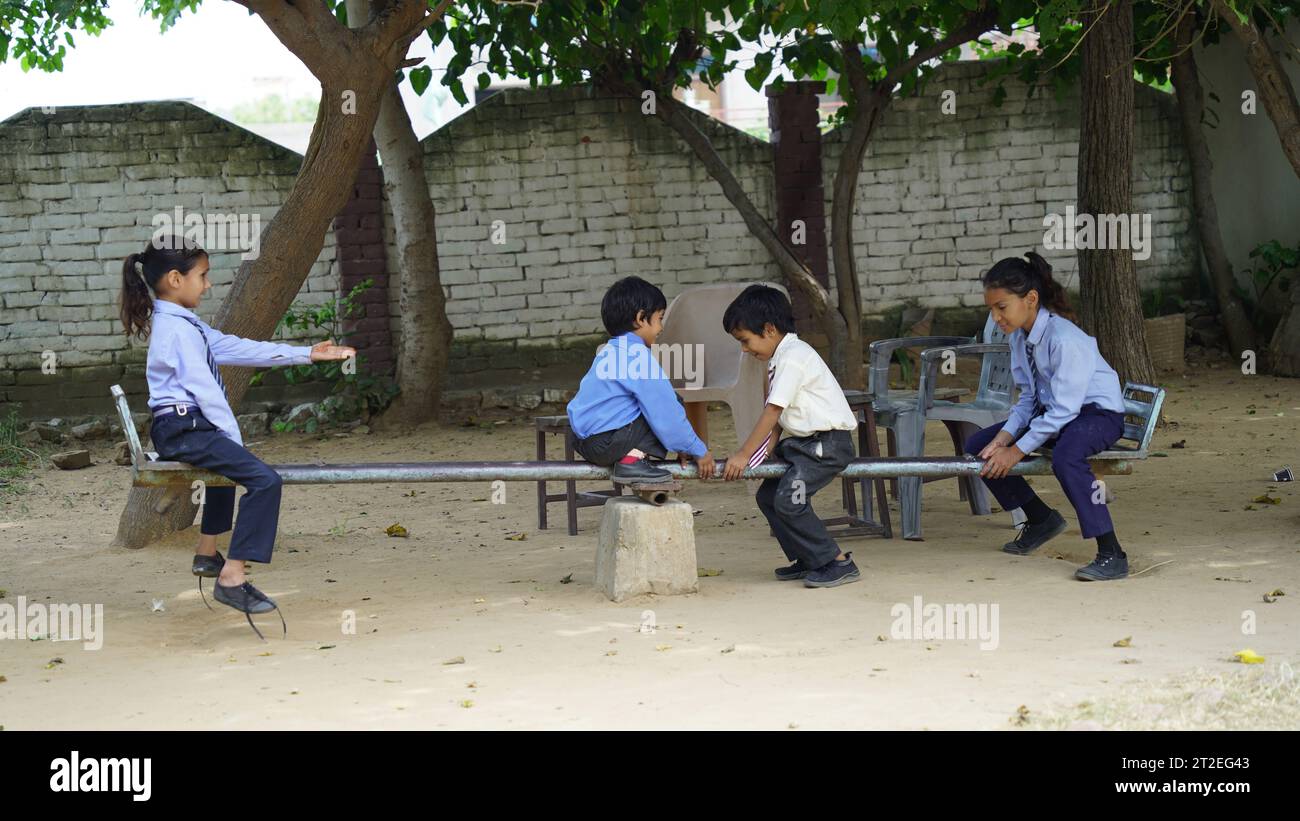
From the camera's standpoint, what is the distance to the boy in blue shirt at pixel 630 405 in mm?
4707

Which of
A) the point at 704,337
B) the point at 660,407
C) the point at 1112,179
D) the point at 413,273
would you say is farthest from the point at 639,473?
the point at 413,273

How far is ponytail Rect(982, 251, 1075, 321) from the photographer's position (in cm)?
490

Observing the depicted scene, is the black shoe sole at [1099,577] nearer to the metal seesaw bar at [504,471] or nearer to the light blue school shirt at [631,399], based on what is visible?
the metal seesaw bar at [504,471]

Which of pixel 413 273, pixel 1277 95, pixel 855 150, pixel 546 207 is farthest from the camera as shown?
pixel 546 207

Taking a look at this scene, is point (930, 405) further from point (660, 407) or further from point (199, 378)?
point (199, 378)

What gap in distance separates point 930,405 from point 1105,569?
127 cm

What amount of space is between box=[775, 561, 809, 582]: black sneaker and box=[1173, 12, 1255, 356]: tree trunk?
7015 mm

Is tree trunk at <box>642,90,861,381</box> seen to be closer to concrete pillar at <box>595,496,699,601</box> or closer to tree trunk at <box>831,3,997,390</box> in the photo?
tree trunk at <box>831,3,997,390</box>

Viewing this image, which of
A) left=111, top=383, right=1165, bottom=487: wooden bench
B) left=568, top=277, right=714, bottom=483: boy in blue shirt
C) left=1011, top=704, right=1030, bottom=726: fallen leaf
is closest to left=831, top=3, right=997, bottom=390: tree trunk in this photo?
left=111, top=383, right=1165, bottom=487: wooden bench

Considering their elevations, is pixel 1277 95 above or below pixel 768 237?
above

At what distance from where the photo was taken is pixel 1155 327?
10.3 m

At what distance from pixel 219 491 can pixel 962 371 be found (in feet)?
22.0

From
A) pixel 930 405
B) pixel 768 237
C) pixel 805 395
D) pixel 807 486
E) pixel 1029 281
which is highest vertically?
pixel 768 237

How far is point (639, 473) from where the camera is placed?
4.65m
